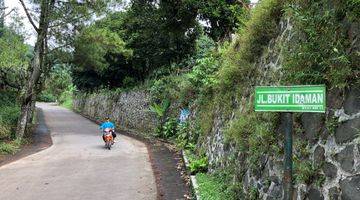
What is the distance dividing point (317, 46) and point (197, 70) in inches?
453

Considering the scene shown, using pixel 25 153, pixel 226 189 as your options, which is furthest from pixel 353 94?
pixel 25 153

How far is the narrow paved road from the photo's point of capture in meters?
10.2

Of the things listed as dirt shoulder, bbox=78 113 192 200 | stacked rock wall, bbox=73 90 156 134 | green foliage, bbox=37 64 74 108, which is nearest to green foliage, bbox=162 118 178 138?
dirt shoulder, bbox=78 113 192 200

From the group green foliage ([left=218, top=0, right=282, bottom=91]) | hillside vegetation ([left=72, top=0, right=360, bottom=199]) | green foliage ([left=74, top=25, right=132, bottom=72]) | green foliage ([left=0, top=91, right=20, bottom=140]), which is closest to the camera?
hillside vegetation ([left=72, top=0, right=360, bottom=199])

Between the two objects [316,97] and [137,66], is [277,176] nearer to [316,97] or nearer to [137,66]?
[316,97]

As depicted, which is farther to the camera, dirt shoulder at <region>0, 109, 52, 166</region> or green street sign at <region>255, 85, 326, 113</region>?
dirt shoulder at <region>0, 109, 52, 166</region>

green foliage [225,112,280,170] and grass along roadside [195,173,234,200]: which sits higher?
green foliage [225,112,280,170]

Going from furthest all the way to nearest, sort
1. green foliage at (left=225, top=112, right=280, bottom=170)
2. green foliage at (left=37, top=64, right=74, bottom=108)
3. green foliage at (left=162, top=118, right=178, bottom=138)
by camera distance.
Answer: green foliage at (left=37, top=64, right=74, bottom=108)
green foliage at (left=162, top=118, right=178, bottom=138)
green foliage at (left=225, top=112, right=280, bottom=170)

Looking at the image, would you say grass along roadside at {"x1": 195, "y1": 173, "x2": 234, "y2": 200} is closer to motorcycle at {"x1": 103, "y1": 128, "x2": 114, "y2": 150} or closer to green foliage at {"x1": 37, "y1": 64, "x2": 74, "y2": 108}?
motorcycle at {"x1": 103, "y1": 128, "x2": 114, "y2": 150}

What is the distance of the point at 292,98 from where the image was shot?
4.41m

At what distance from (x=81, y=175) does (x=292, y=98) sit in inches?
369

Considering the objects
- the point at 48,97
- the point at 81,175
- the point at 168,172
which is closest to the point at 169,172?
the point at 168,172

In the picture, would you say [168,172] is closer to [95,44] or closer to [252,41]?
[252,41]

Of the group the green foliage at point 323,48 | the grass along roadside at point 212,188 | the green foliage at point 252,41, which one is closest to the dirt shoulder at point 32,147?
the grass along roadside at point 212,188
